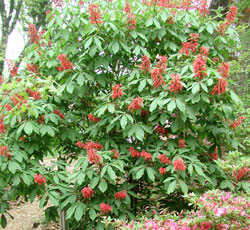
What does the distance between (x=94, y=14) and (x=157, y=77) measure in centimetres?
80

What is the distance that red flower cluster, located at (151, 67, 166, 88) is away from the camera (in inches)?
94.9

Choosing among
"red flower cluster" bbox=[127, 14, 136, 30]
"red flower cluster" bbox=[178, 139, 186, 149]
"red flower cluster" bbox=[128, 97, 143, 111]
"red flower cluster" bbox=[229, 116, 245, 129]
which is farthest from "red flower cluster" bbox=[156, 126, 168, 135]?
"red flower cluster" bbox=[127, 14, 136, 30]

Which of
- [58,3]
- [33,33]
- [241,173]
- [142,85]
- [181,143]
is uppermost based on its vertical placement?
[58,3]

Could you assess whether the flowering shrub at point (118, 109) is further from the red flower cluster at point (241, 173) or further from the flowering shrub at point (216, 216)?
the flowering shrub at point (216, 216)

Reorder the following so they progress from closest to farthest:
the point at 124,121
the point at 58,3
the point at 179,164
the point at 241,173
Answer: the point at 179,164 → the point at 124,121 → the point at 241,173 → the point at 58,3

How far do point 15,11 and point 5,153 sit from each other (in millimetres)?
10000

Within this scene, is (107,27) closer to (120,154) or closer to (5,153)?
(120,154)

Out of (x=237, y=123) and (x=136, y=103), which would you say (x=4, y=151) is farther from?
(x=237, y=123)

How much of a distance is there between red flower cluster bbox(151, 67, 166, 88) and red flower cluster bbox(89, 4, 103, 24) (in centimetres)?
70

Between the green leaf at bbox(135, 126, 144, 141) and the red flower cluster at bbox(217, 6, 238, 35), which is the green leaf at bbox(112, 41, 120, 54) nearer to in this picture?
the green leaf at bbox(135, 126, 144, 141)

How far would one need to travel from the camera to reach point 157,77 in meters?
2.45

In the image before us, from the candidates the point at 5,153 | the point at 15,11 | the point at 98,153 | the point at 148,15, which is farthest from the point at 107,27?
the point at 15,11

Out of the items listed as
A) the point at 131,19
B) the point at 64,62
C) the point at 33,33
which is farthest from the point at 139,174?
the point at 33,33

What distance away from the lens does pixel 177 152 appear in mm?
2605
